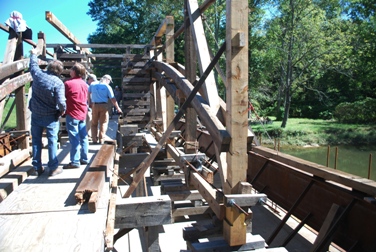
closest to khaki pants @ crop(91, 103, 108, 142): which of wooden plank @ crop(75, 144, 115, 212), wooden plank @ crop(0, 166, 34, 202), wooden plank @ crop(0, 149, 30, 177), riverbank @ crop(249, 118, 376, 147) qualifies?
wooden plank @ crop(0, 149, 30, 177)

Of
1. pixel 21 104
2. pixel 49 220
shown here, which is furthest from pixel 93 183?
pixel 21 104

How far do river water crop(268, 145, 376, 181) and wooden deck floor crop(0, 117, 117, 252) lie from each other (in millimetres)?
16030

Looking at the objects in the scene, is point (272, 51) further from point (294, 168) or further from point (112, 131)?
point (294, 168)

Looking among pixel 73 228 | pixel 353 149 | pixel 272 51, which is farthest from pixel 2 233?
pixel 272 51

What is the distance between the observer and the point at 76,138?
182 inches

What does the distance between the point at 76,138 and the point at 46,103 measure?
0.63 m

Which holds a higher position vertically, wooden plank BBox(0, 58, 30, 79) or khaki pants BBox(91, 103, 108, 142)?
wooden plank BBox(0, 58, 30, 79)

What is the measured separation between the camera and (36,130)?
432 cm

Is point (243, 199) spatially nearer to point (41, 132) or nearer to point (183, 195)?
point (41, 132)

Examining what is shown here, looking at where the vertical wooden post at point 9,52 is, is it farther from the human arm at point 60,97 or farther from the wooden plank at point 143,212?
the wooden plank at point 143,212

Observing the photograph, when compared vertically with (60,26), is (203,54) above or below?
below

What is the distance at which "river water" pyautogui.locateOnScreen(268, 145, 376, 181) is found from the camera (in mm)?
17781

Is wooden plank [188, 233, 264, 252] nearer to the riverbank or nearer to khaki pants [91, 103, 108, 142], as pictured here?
khaki pants [91, 103, 108, 142]

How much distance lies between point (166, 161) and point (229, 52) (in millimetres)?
4376
